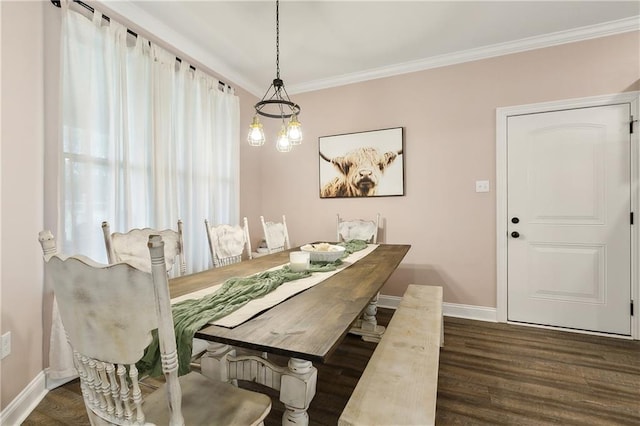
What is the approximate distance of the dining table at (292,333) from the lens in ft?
2.85

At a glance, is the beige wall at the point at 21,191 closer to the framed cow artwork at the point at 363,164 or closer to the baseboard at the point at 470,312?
the framed cow artwork at the point at 363,164

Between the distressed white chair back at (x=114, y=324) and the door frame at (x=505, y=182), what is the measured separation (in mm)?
2968

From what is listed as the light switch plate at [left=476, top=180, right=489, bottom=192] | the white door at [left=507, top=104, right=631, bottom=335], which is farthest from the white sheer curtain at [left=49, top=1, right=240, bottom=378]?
the white door at [left=507, top=104, right=631, bottom=335]

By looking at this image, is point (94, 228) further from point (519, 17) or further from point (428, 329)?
point (519, 17)

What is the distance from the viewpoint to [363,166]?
3363mm

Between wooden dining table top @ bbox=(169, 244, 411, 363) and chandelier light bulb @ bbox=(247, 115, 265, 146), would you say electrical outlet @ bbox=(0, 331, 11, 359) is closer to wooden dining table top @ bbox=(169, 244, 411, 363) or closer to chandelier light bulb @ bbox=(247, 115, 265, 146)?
wooden dining table top @ bbox=(169, 244, 411, 363)

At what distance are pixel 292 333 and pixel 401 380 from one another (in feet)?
1.86

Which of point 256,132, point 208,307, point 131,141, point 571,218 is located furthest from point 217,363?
point 571,218

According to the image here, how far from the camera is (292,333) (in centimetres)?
92

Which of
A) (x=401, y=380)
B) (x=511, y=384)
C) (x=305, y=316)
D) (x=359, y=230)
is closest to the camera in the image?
(x=305, y=316)

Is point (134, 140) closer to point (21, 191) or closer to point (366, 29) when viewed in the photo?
point (21, 191)

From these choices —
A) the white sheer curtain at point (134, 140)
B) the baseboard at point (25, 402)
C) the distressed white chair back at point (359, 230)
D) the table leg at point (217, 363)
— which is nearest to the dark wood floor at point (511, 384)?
the baseboard at point (25, 402)

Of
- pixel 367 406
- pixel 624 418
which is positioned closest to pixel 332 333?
pixel 367 406

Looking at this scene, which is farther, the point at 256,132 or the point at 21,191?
the point at 256,132
